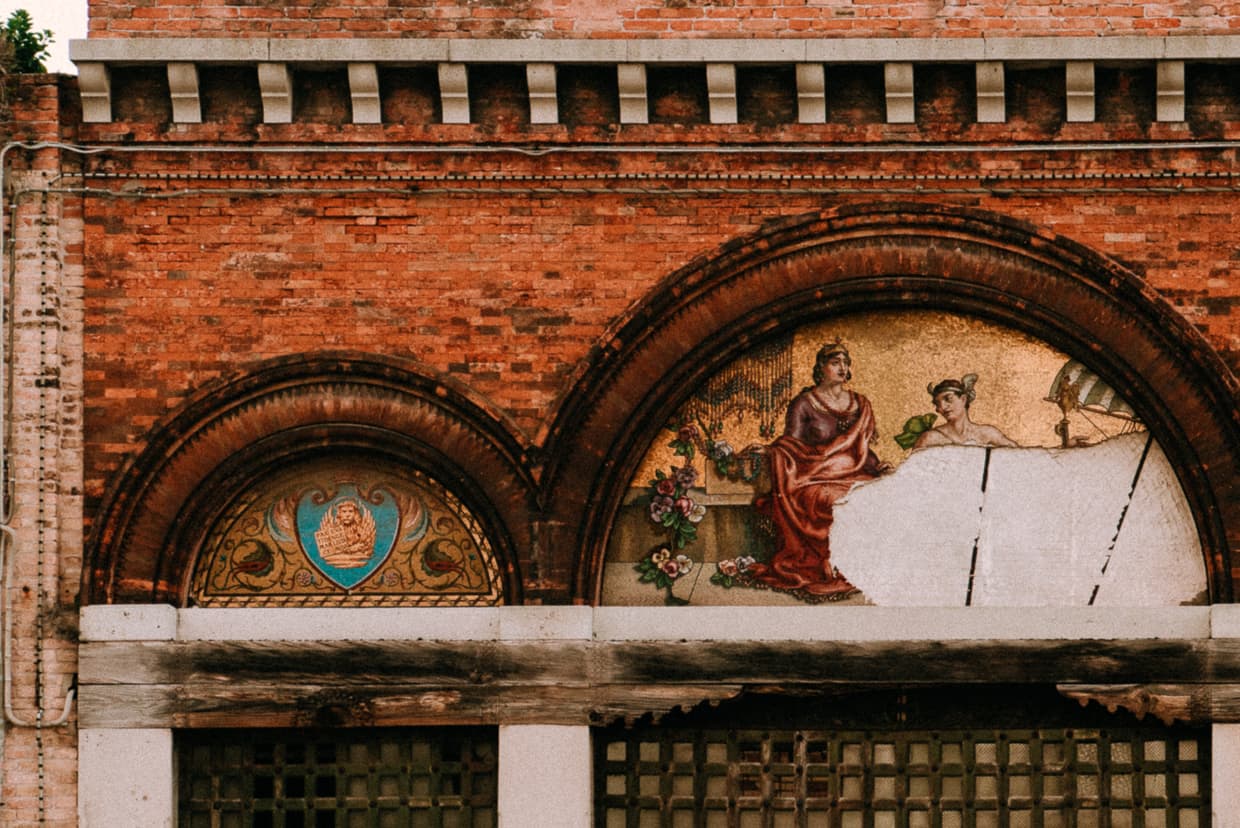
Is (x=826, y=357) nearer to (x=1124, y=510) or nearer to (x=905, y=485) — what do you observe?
(x=905, y=485)

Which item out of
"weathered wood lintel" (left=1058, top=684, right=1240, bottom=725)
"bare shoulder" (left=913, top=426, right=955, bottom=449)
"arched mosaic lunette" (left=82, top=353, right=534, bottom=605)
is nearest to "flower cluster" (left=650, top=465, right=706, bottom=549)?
"arched mosaic lunette" (left=82, top=353, right=534, bottom=605)

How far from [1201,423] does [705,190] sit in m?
3.39

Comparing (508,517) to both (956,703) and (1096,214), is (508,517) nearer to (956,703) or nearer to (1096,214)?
(956,703)

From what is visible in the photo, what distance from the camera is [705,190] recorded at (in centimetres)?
1215

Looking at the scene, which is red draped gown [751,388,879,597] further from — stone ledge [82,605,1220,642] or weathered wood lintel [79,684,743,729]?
weathered wood lintel [79,684,743,729]

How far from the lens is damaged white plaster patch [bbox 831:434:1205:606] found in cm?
1201

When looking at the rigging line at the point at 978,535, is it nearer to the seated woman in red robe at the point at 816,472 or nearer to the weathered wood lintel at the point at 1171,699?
the seated woman in red robe at the point at 816,472

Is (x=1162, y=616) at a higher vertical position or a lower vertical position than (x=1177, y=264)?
lower

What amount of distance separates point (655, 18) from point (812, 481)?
3097 millimetres

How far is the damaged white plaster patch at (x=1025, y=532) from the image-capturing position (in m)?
12.0

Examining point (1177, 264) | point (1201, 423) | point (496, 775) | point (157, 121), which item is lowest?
point (496, 775)

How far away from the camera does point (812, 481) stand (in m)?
12.2

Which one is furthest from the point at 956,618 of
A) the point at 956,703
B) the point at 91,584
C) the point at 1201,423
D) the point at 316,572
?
the point at 91,584

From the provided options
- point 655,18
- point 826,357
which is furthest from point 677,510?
point 655,18
